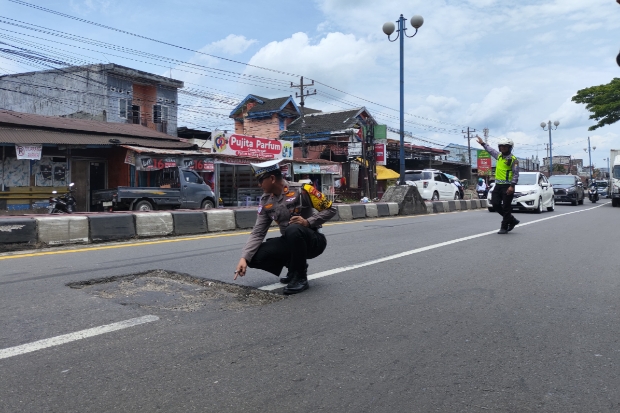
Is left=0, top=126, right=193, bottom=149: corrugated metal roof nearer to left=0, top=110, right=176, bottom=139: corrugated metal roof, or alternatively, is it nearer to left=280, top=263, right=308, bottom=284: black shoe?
left=0, top=110, right=176, bottom=139: corrugated metal roof

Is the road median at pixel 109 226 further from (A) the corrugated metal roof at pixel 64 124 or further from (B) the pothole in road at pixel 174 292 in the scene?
(A) the corrugated metal roof at pixel 64 124

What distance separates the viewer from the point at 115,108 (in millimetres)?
30625

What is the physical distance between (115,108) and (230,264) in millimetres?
26826

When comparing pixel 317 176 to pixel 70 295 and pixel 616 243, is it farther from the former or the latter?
pixel 70 295

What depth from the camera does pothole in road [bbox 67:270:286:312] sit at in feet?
15.3

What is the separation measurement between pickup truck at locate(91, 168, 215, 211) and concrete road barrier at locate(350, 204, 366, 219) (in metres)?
5.72

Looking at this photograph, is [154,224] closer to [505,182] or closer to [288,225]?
[288,225]

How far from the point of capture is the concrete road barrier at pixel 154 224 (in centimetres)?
1017

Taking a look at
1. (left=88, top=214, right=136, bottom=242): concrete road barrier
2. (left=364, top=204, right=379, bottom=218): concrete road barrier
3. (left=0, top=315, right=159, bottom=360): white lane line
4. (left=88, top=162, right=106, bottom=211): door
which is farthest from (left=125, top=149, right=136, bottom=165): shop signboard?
(left=0, top=315, right=159, bottom=360): white lane line

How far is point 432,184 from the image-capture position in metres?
24.9

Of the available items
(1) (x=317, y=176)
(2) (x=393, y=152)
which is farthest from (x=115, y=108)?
(2) (x=393, y=152)

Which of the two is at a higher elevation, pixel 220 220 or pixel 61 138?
pixel 61 138

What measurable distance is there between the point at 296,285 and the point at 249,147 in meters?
19.8

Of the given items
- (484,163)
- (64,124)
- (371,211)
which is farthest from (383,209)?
(484,163)
